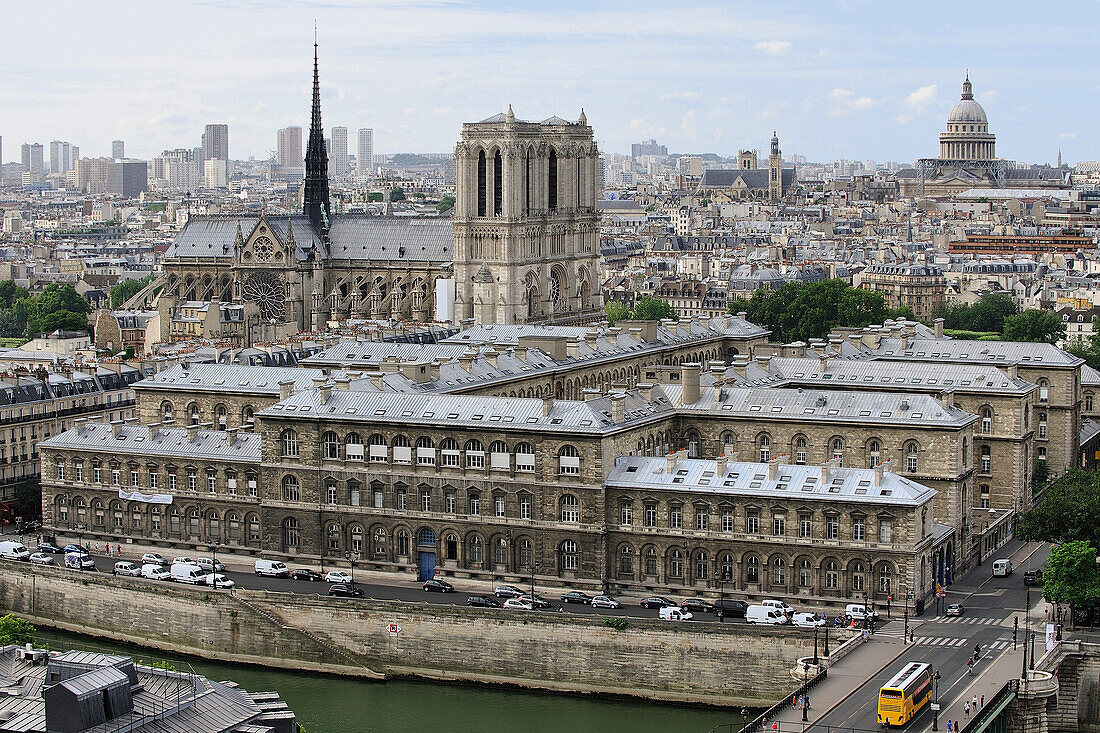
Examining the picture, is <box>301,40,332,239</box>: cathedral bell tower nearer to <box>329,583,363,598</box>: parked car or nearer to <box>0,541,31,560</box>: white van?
<box>0,541,31,560</box>: white van

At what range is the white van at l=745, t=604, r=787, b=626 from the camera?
65062mm

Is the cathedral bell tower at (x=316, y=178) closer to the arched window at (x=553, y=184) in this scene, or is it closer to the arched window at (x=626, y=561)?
the arched window at (x=553, y=184)

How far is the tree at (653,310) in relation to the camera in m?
161

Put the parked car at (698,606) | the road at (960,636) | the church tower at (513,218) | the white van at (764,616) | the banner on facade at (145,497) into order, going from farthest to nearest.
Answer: the church tower at (513,218) < the banner on facade at (145,497) < the parked car at (698,606) < the white van at (764,616) < the road at (960,636)

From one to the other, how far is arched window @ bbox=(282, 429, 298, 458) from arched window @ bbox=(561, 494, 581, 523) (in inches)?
431

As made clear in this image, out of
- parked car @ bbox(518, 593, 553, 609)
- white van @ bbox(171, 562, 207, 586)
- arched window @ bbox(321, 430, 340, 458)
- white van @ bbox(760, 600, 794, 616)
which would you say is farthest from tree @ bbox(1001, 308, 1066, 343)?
white van @ bbox(171, 562, 207, 586)

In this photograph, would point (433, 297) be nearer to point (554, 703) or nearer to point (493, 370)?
point (493, 370)

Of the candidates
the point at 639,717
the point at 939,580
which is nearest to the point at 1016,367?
the point at 939,580

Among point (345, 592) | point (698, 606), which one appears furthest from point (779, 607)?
point (345, 592)

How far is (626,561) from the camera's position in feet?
230

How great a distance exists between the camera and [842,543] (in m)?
67.0

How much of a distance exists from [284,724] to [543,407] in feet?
98.2

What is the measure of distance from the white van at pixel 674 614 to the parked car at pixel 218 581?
16117 mm

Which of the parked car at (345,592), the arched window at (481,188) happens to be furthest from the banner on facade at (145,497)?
the arched window at (481,188)
